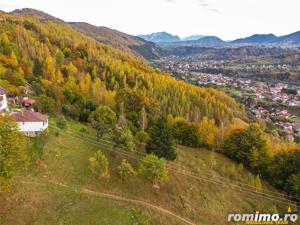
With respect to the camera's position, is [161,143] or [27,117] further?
[161,143]

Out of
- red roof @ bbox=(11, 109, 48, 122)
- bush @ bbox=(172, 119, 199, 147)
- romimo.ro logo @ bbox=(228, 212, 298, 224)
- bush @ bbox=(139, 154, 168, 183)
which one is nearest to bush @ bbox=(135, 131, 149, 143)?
bush @ bbox=(139, 154, 168, 183)

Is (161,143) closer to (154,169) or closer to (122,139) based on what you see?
(122,139)

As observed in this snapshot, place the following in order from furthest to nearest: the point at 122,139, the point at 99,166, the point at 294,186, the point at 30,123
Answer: the point at 294,186, the point at 122,139, the point at 30,123, the point at 99,166

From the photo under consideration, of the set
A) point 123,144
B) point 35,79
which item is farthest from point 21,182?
point 35,79

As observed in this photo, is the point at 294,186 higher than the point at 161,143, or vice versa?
the point at 161,143

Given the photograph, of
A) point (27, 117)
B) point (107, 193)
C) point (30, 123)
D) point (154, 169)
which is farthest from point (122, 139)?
point (27, 117)

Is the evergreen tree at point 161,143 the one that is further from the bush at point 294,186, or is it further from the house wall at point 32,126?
the bush at point 294,186

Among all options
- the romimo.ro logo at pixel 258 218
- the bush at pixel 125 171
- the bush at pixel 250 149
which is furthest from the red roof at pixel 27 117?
the bush at pixel 250 149
